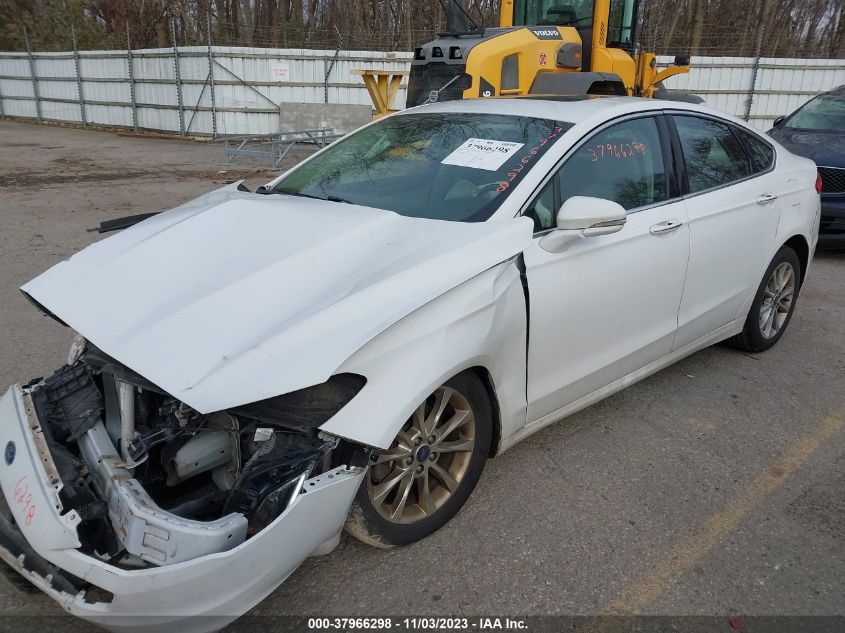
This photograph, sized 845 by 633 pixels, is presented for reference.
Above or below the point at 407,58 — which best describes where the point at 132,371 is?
below

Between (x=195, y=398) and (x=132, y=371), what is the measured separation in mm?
385

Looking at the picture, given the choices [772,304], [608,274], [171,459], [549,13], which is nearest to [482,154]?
[608,274]

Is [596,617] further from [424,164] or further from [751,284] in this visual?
[751,284]

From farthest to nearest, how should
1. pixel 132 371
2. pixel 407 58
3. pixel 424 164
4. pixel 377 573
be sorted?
1. pixel 407 58
2. pixel 424 164
3. pixel 377 573
4. pixel 132 371

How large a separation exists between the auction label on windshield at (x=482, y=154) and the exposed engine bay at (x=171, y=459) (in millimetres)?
1398

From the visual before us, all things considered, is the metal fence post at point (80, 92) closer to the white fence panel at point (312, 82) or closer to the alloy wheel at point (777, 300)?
the white fence panel at point (312, 82)

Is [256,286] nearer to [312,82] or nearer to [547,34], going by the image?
[547,34]

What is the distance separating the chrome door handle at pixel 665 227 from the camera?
3.39m

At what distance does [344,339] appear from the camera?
2.20 m

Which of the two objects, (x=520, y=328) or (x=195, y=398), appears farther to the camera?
(x=520, y=328)

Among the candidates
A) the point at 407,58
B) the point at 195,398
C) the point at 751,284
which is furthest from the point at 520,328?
the point at 407,58

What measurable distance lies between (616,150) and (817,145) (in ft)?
17.7

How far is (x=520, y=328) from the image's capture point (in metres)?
2.79

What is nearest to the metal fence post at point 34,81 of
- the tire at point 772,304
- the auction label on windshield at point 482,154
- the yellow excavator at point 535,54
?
the yellow excavator at point 535,54
